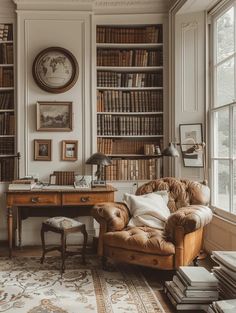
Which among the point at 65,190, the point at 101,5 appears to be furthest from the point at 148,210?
the point at 101,5

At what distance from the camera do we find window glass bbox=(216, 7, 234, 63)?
4152mm

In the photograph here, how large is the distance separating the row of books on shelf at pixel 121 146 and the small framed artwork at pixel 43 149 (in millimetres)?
615

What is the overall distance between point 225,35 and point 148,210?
6.89 ft

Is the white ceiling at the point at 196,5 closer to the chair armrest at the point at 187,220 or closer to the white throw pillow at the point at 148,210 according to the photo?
the white throw pillow at the point at 148,210

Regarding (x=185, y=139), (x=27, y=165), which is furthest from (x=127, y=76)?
(x=27, y=165)

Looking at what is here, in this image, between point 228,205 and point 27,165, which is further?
point 27,165

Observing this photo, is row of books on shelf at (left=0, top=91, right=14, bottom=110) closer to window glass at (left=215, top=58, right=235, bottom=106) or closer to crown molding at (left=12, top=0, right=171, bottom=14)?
crown molding at (left=12, top=0, right=171, bottom=14)

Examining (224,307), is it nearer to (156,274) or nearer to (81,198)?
(156,274)

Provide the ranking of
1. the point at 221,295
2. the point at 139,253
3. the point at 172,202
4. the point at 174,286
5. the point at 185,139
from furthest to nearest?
the point at 185,139 → the point at 172,202 → the point at 139,253 → the point at 174,286 → the point at 221,295

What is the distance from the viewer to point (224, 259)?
2910 millimetres

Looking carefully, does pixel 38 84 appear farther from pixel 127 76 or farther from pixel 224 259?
pixel 224 259

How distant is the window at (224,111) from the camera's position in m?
4.08

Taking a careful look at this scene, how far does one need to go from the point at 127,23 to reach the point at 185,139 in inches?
64.4

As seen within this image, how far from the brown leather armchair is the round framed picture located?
1738 mm
